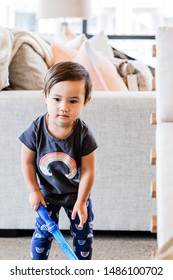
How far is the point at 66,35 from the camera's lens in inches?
130

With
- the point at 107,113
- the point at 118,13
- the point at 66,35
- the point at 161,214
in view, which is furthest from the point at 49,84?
the point at 118,13

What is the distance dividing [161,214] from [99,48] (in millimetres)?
1880

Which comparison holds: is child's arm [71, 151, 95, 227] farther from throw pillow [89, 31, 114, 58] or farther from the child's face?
throw pillow [89, 31, 114, 58]

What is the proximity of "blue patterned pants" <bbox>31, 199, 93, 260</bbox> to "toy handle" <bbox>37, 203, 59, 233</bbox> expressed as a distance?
55mm

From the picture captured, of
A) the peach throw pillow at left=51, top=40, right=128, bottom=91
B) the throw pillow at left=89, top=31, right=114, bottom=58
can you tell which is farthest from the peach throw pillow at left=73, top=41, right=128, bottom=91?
the throw pillow at left=89, top=31, right=114, bottom=58

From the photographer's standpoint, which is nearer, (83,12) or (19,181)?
(19,181)

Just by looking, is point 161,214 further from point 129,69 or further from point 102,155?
point 129,69

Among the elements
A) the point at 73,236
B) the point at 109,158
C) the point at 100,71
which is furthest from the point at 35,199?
the point at 100,71

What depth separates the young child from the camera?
1.21 m

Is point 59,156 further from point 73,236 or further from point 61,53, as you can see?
point 61,53

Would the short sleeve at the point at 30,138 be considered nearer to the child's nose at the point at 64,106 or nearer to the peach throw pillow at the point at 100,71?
the child's nose at the point at 64,106

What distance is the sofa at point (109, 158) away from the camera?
1981 millimetres

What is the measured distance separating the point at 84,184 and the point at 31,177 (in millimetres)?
102
